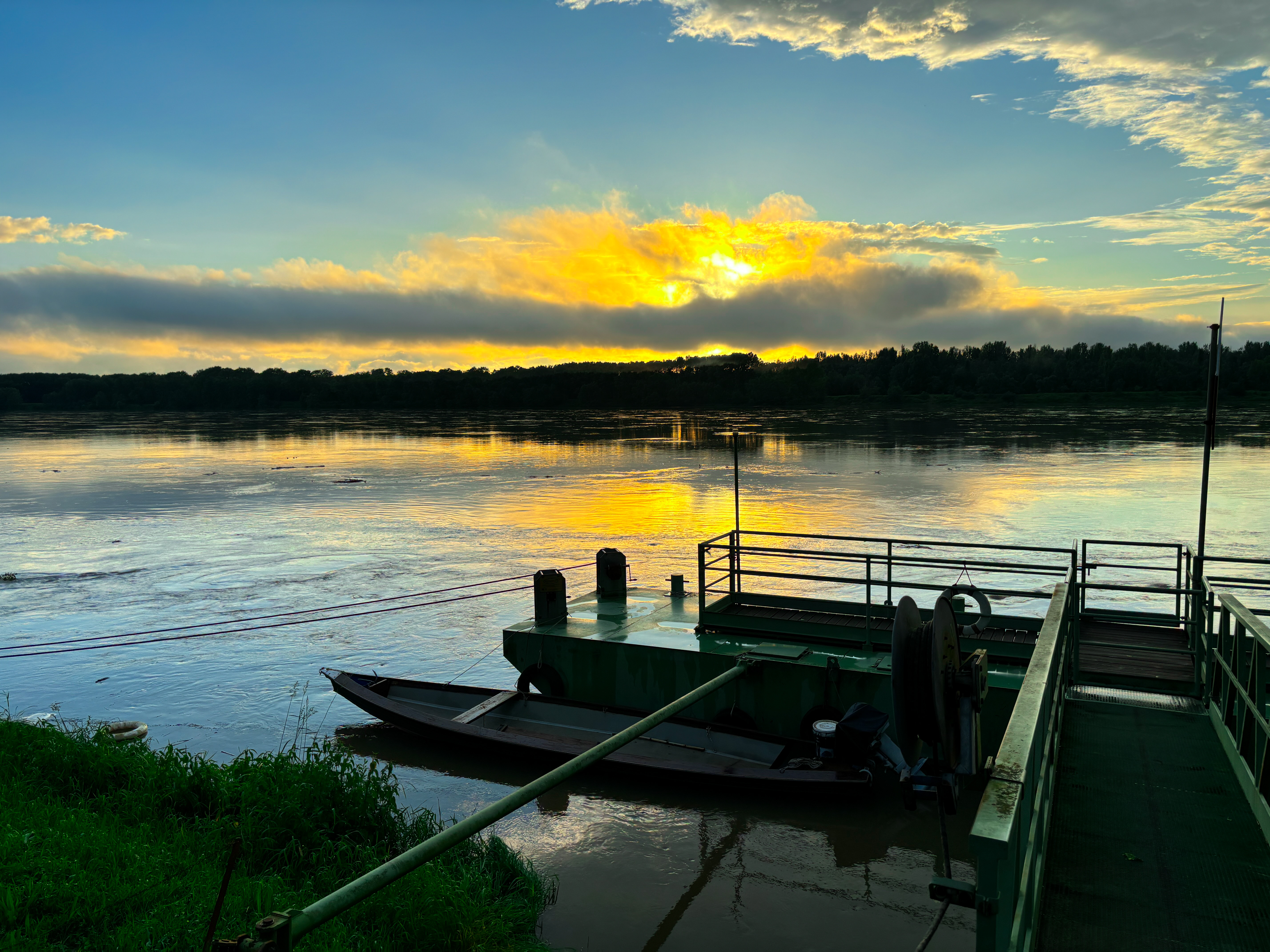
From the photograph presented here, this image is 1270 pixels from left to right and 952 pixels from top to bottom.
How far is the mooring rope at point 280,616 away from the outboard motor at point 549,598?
27.2 feet

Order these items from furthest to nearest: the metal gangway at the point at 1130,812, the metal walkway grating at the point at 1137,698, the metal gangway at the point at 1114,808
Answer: the metal walkway grating at the point at 1137,698
the metal gangway at the point at 1114,808
the metal gangway at the point at 1130,812

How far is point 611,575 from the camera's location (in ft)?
51.7

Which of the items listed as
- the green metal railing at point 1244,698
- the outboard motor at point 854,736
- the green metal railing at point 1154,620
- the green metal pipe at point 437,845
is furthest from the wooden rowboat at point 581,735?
the green metal railing at point 1244,698

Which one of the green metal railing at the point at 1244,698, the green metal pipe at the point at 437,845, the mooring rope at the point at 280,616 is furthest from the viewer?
the mooring rope at the point at 280,616

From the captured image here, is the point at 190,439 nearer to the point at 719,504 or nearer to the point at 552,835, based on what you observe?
the point at 719,504

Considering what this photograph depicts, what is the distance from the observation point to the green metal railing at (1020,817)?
2797 mm

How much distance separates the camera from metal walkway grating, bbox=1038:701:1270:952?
4.18 m

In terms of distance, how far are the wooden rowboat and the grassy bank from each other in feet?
7.65

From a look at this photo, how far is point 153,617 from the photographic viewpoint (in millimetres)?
20875

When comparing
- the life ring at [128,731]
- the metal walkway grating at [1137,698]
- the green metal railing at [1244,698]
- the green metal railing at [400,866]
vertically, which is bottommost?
the life ring at [128,731]

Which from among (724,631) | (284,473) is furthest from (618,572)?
(284,473)

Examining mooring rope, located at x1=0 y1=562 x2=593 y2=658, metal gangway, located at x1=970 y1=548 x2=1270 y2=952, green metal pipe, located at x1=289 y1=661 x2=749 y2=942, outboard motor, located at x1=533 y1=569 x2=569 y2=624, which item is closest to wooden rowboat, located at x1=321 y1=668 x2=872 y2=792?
outboard motor, located at x1=533 y1=569 x2=569 y2=624

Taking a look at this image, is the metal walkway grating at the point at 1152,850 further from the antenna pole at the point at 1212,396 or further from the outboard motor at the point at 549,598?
the outboard motor at the point at 549,598

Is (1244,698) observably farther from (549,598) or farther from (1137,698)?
(549,598)
